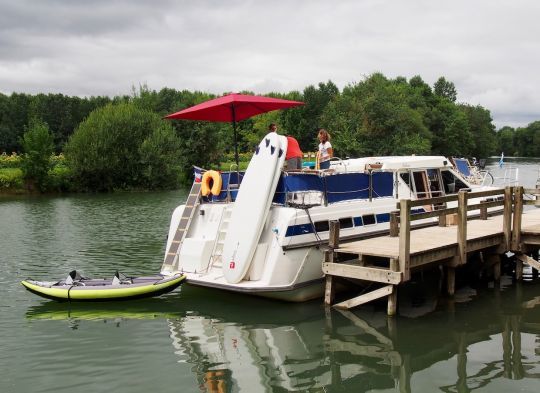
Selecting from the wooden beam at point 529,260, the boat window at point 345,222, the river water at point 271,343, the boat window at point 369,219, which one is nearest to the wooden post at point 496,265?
the river water at point 271,343

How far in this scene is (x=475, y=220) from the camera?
16.9 metres

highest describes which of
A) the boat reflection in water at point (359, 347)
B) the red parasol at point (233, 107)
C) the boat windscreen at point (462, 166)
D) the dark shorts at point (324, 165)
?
the red parasol at point (233, 107)

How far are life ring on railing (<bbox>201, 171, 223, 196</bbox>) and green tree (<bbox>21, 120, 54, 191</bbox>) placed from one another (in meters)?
42.8

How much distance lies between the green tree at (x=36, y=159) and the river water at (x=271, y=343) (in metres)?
39.8

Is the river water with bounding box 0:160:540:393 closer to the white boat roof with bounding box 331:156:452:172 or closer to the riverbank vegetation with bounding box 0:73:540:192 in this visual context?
the white boat roof with bounding box 331:156:452:172

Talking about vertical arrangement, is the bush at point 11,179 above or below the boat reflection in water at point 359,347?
above

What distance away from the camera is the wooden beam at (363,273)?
11195 mm

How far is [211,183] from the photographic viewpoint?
1452 centimetres

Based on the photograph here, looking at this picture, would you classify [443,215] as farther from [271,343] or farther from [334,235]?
[271,343]

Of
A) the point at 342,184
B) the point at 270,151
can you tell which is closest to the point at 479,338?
the point at 342,184

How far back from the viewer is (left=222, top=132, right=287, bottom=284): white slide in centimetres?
1234

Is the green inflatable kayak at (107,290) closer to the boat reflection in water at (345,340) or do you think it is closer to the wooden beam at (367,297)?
the boat reflection in water at (345,340)

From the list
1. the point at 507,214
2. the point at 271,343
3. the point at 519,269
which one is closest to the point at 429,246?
the point at 507,214

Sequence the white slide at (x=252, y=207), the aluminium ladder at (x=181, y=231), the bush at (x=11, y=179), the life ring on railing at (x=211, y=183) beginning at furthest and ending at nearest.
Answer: the bush at (x=11, y=179) → the life ring on railing at (x=211, y=183) → the aluminium ladder at (x=181, y=231) → the white slide at (x=252, y=207)
